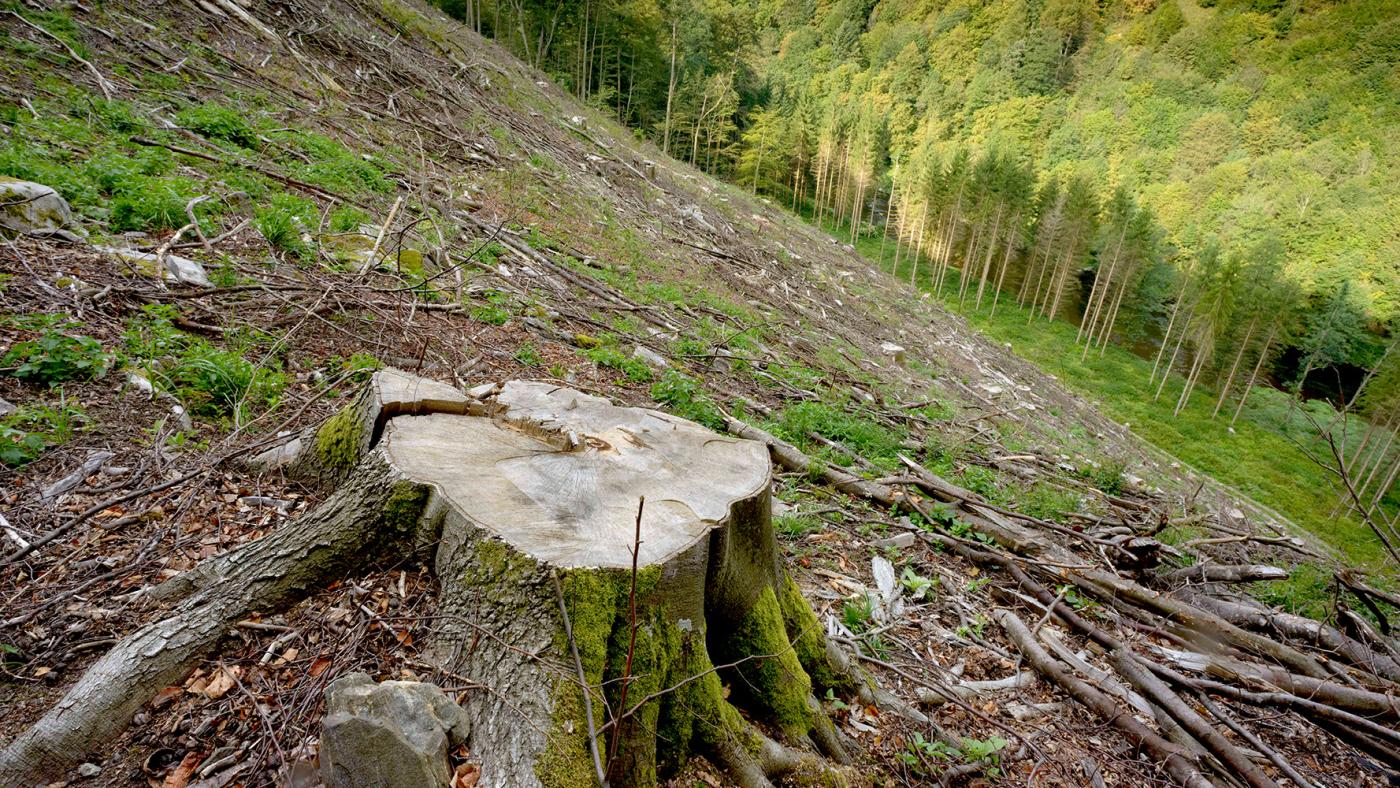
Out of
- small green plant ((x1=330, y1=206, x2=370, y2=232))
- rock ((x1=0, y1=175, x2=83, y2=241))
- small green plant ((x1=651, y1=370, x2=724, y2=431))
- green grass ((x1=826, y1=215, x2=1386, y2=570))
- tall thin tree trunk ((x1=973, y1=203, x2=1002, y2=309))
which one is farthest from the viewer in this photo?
tall thin tree trunk ((x1=973, y1=203, x2=1002, y2=309))

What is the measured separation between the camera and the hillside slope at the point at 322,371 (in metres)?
2.08

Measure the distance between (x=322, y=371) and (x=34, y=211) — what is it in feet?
8.46

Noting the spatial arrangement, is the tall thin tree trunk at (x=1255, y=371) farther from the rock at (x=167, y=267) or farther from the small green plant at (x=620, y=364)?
the rock at (x=167, y=267)

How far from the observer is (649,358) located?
668 centimetres

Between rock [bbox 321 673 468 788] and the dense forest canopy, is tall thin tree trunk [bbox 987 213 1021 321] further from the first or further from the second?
rock [bbox 321 673 468 788]

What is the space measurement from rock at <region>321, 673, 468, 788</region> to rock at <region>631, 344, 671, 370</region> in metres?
5.03

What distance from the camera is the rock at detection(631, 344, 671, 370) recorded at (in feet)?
21.6

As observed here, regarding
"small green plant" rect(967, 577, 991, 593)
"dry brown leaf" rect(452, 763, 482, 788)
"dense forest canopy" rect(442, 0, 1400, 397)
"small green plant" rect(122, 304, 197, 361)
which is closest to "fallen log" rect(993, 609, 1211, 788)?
"small green plant" rect(967, 577, 991, 593)

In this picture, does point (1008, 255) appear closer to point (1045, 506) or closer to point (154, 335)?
point (1045, 506)

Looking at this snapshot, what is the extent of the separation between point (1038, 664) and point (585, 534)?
335 cm

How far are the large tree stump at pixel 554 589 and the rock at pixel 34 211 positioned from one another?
314 centimetres

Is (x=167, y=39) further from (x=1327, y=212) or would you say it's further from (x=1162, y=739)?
(x=1327, y=212)

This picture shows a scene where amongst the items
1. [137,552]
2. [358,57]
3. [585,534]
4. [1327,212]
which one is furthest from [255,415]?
[1327,212]

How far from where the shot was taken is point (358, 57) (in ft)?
39.0
